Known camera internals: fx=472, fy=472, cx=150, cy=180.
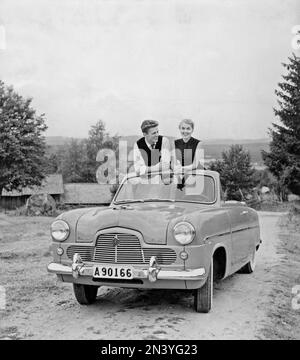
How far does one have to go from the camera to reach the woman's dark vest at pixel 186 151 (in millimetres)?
6770

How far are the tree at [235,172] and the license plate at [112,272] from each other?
54.4m

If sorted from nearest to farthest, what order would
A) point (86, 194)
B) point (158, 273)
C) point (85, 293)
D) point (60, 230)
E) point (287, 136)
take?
point (158, 273), point (60, 230), point (85, 293), point (287, 136), point (86, 194)

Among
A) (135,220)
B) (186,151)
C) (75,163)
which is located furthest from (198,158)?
(75,163)

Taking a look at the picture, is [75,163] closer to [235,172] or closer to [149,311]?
[235,172]

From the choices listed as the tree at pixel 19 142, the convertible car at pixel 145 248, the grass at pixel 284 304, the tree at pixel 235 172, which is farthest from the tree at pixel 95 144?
the convertible car at pixel 145 248

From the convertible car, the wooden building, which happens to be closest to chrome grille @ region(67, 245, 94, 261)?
the convertible car

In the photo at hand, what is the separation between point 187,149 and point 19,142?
4012 cm

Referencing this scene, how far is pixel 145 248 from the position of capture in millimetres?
4953

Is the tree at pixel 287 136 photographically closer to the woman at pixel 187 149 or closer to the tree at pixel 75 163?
the woman at pixel 187 149

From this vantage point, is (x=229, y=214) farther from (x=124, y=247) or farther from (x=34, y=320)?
(x=34, y=320)

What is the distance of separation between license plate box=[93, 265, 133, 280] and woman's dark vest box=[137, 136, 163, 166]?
2.17 meters

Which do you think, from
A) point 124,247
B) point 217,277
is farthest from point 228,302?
point 124,247

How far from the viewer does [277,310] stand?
5.43 meters

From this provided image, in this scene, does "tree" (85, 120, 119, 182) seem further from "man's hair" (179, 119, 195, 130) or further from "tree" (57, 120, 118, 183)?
"man's hair" (179, 119, 195, 130)
